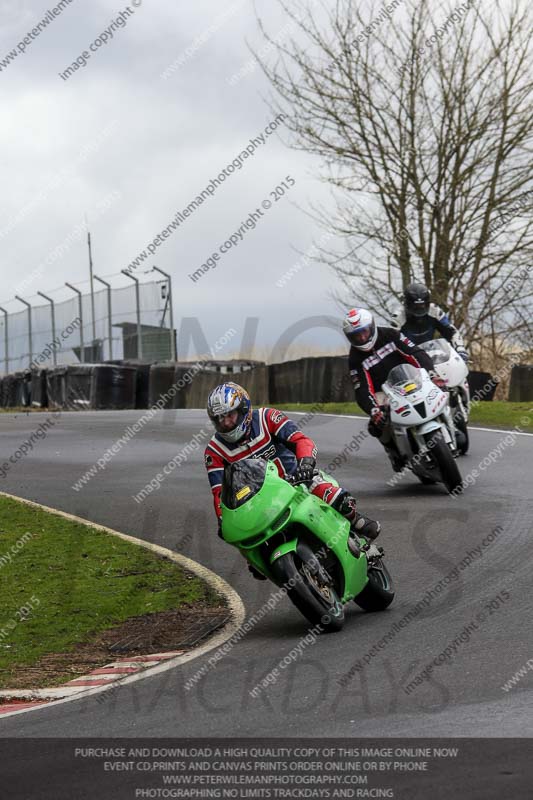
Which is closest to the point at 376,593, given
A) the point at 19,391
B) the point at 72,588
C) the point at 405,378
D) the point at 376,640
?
the point at 376,640

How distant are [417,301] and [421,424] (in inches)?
102

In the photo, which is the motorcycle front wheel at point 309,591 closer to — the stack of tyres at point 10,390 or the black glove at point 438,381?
the black glove at point 438,381

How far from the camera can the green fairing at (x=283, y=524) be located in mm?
7309

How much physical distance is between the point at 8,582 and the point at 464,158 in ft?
75.6

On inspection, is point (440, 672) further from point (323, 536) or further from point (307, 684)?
point (323, 536)

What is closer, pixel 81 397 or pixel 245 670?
pixel 245 670

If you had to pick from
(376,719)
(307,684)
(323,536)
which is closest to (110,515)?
(323,536)

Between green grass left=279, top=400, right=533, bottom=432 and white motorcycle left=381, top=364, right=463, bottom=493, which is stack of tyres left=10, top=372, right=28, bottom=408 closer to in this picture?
green grass left=279, top=400, right=533, bottom=432

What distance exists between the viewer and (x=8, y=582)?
380 inches

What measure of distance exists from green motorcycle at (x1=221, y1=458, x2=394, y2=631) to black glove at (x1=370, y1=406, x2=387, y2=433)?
4.59 m

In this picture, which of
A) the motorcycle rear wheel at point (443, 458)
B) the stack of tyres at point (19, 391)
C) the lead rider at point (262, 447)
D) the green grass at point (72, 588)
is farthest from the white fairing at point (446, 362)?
the stack of tyres at point (19, 391)

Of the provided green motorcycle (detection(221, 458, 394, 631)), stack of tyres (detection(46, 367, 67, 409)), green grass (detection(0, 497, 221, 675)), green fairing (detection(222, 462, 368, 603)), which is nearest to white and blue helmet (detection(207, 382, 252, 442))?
green motorcycle (detection(221, 458, 394, 631))

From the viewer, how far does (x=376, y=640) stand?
6.96 meters

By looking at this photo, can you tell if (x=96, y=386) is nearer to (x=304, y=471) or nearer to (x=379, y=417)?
(x=379, y=417)
